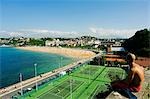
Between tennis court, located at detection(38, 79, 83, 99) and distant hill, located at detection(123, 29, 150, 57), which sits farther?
distant hill, located at detection(123, 29, 150, 57)

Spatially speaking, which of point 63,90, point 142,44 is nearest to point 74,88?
point 63,90

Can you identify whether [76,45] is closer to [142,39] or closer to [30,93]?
[142,39]

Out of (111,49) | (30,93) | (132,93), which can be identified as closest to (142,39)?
(111,49)

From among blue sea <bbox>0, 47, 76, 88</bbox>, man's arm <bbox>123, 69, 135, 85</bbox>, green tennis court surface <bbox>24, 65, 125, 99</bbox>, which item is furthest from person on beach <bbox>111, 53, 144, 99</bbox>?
blue sea <bbox>0, 47, 76, 88</bbox>

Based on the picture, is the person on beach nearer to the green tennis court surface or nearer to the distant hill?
the green tennis court surface

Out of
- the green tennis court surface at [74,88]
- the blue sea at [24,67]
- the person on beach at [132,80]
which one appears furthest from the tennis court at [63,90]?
the person on beach at [132,80]

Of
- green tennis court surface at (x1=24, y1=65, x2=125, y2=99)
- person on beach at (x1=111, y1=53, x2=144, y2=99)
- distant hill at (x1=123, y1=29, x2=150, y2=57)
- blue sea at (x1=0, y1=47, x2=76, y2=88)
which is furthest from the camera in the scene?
distant hill at (x1=123, y1=29, x2=150, y2=57)

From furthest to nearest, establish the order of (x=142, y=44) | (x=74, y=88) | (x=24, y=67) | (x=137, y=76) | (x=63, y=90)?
(x=24, y=67) < (x=142, y=44) < (x=74, y=88) < (x=63, y=90) < (x=137, y=76)

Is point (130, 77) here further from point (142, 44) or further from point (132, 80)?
point (142, 44)

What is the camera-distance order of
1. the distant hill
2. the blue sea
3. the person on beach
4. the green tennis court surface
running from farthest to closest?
the distant hill < the blue sea < the green tennis court surface < the person on beach
